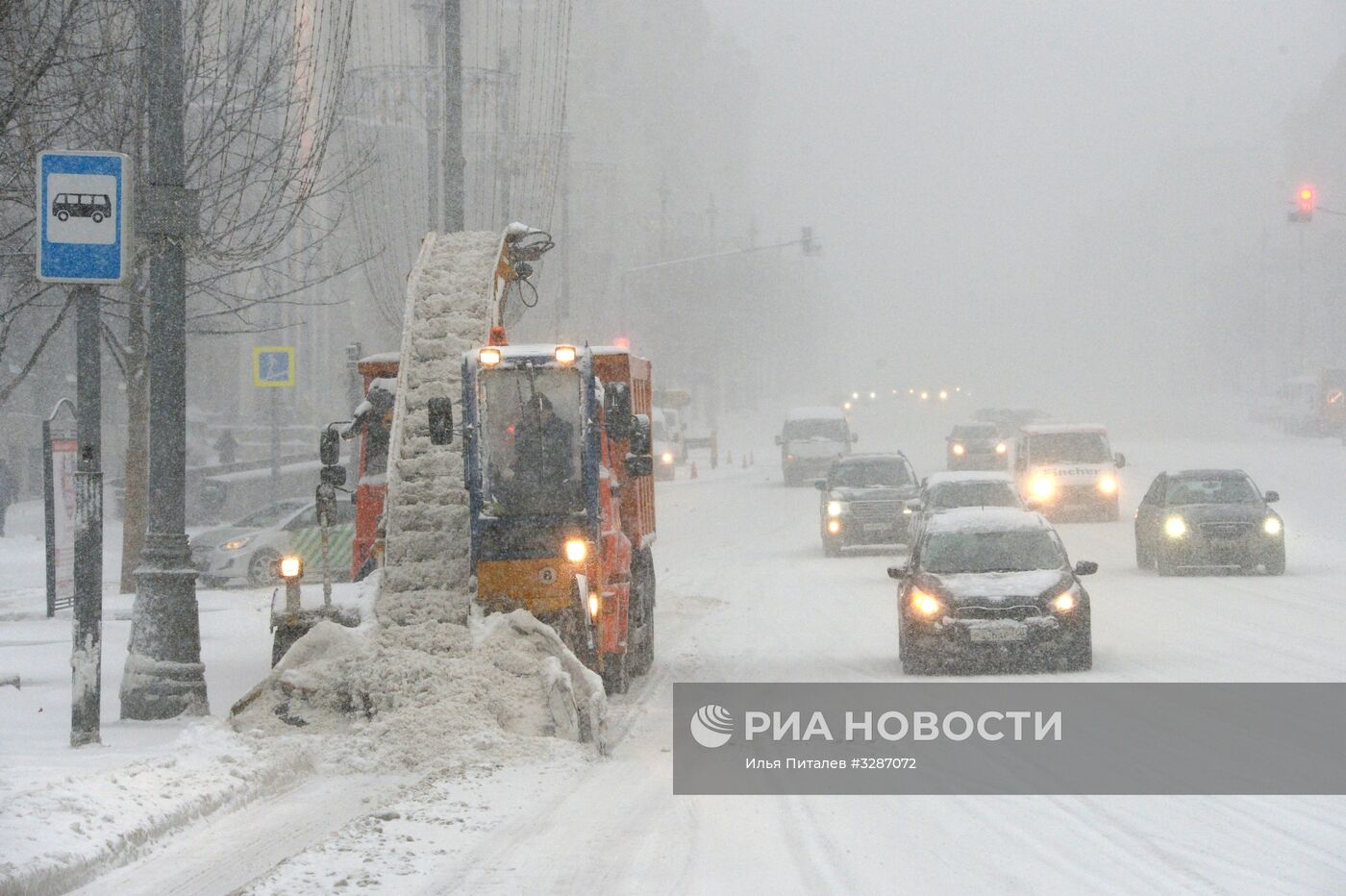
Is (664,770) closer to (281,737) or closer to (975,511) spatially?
(281,737)

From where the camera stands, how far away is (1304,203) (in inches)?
1340

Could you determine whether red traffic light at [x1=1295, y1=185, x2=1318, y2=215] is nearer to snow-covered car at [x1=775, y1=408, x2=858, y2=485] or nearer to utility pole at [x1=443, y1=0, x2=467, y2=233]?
utility pole at [x1=443, y1=0, x2=467, y2=233]

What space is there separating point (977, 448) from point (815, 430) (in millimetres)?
5350

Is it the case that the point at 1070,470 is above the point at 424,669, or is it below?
above

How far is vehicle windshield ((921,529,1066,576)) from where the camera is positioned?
1587 cm

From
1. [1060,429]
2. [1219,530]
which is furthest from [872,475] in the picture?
[1219,530]

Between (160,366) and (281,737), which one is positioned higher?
(160,366)

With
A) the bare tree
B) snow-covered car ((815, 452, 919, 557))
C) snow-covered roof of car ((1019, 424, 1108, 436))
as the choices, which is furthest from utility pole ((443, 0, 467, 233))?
snow-covered roof of car ((1019, 424, 1108, 436))

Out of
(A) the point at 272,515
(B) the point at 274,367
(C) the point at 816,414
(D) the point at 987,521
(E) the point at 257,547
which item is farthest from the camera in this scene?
(C) the point at 816,414

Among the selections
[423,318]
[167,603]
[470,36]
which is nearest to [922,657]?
[423,318]

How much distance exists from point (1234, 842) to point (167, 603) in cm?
772

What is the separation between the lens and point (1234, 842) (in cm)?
842

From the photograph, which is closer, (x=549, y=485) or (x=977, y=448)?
(x=549, y=485)

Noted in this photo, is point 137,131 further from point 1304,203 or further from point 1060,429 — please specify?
point 1304,203
